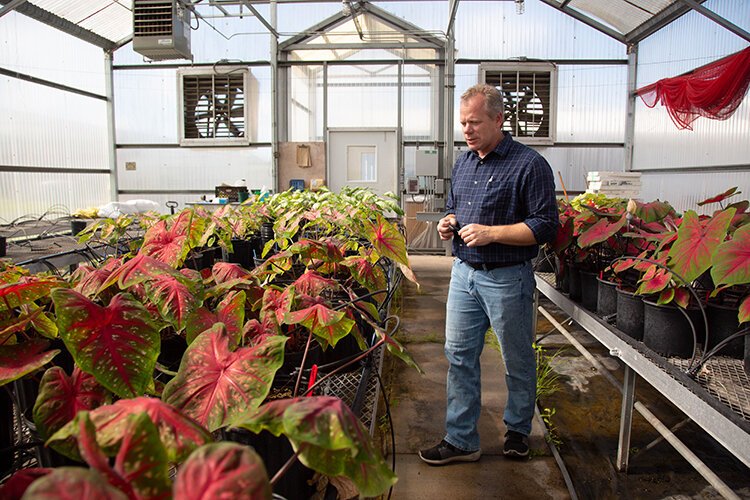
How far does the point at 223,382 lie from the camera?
2.43 feet

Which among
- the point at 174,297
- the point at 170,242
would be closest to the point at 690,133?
the point at 170,242

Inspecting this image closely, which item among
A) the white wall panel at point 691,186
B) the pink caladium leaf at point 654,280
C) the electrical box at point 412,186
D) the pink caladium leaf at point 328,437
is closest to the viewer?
the pink caladium leaf at point 328,437

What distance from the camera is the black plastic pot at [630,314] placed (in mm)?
1922

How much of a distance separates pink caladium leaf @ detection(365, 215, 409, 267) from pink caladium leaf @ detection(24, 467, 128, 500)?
49.1 inches

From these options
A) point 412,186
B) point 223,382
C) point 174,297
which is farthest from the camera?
point 412,186

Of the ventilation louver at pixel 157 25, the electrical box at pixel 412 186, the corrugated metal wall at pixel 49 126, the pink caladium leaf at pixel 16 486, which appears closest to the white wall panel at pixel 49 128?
the corrugated metal wall at pixel 49 126

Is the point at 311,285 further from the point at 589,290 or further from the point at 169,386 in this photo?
the point at 589,290

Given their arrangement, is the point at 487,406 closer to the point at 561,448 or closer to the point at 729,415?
the point at 561,448

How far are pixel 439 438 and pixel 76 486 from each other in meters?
2.26

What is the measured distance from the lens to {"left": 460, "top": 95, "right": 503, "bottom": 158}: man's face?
2021 millimetres

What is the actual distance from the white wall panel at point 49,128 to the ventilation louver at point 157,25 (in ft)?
6.98

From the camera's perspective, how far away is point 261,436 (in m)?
0.93

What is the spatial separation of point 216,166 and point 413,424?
6.32 meters

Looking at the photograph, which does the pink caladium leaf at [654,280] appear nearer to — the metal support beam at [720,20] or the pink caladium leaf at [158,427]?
the pink caladium leaf at [158,427]
